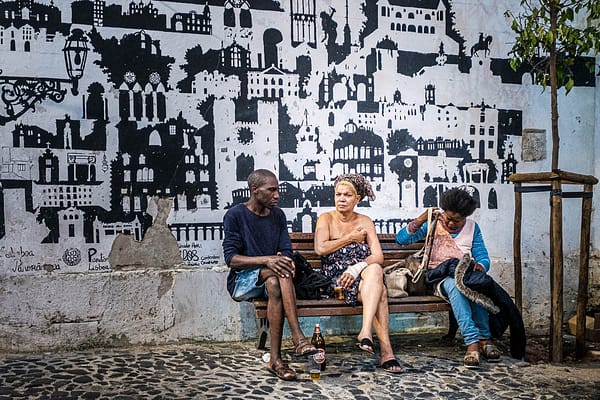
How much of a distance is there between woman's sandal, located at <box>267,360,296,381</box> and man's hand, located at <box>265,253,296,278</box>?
64 cm

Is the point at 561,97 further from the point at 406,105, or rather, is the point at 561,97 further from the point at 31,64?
the point at 31,64

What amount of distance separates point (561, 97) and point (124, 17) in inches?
176

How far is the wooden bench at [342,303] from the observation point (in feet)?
15.7

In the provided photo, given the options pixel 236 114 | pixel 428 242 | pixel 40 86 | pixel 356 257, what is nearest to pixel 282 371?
pixel 356 257

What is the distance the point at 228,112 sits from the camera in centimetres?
565

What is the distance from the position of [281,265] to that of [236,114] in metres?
1.70

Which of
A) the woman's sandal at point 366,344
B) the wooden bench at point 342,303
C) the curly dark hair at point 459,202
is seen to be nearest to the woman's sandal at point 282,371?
the wooden bench at point 342,303

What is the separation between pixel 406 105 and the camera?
6129mm

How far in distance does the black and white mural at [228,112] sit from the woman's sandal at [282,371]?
140cm

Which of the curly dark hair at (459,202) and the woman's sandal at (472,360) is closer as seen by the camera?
the woman's sandal at (472,360)

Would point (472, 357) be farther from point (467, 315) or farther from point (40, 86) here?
point (40, 86)

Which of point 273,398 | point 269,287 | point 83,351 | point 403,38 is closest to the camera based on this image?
point 273,398

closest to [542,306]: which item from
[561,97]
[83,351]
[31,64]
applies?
[561,97]

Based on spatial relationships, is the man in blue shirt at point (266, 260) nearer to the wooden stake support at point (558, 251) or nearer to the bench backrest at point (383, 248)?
the bench backrest at point (383, 248)
